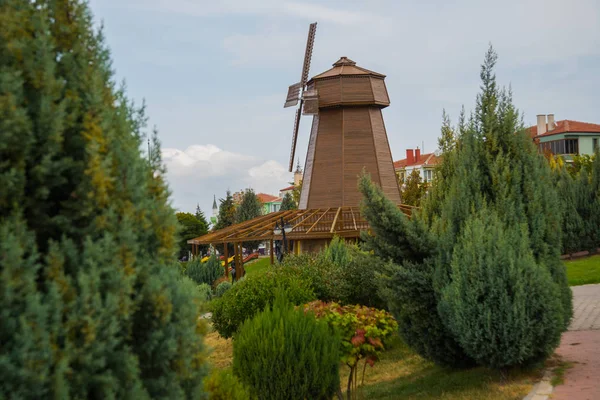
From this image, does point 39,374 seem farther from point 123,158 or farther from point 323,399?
point 323,399

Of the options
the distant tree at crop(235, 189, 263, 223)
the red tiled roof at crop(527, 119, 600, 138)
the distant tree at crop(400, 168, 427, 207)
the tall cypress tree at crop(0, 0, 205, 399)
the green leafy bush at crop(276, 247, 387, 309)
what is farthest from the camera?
the distant tree at crop(235, 189, 263, 223)

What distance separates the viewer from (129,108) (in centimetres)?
338

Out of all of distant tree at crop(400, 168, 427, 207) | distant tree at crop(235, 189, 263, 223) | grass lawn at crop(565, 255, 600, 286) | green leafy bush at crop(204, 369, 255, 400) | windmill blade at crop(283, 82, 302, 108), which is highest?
windmill blade at crop(283, 82, 302, 108)

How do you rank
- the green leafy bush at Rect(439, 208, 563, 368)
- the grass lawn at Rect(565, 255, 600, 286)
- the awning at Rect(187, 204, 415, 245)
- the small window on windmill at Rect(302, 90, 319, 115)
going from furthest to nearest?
the small window on windmill at Rect(302, 90, 319, 115)
the awning at Rect(187, 204, 415, 245)
the grass lawn at Rect(565, 255, 600, 286)
the green leafy bush at Rect(439, 208, 563, 368)

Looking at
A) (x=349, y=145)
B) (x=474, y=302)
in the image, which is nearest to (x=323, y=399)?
(x=474, y=302)

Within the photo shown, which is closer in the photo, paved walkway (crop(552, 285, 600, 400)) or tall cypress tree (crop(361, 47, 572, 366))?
paved walkway (crop(552, 285, 600, 400))

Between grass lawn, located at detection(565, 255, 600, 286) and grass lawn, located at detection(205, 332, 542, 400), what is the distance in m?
8.88

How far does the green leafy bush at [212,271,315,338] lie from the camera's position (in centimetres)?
1225

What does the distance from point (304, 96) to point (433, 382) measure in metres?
19.9

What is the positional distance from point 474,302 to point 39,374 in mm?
5875

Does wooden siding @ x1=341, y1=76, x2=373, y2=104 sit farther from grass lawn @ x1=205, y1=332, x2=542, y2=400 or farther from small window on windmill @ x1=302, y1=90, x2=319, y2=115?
grass lawn @ x1=205, y1=332, x2=542, y2=400

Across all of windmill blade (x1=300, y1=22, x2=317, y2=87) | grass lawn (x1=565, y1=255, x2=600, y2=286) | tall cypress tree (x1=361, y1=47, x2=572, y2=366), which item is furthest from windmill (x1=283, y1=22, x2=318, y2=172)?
tall cypress tree (x1=361, y1=47, x2=572, y2=366)

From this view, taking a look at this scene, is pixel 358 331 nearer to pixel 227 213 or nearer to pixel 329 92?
pixel 329 92

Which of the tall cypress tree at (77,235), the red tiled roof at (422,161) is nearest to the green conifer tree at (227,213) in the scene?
the red tiled roof at (422,161)
